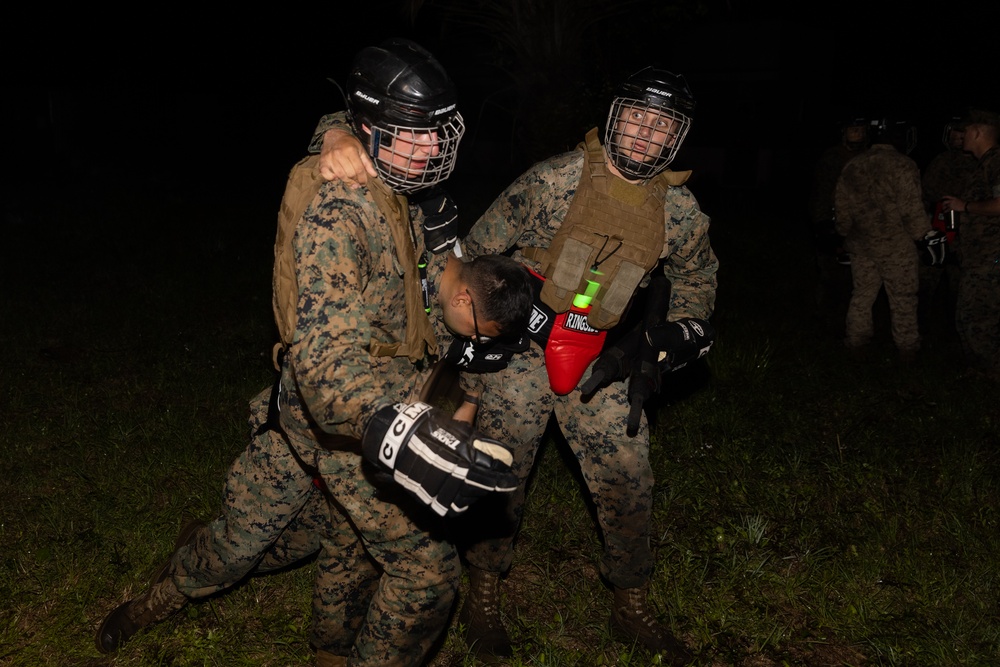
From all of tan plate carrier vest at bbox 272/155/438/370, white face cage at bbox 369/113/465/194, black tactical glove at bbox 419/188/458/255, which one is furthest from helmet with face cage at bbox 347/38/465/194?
black tactical glove at bbox 419/188/458/255

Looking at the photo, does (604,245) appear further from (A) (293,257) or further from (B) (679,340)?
(A) (293,257)

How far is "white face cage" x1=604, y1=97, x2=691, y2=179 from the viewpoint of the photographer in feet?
10.7

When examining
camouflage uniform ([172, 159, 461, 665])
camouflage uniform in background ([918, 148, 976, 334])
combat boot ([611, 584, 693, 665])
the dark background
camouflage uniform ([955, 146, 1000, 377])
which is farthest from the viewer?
the dark background

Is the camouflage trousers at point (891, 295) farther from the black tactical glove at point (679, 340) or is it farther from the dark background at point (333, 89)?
the dark background at point (333, 89)

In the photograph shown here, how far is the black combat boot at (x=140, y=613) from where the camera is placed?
3342 millimetres

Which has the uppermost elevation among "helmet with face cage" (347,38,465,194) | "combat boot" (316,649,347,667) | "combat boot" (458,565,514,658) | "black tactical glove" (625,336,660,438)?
"helmet with face cage" (347,38,465,194)

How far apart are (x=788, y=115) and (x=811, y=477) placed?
2077 centimetres

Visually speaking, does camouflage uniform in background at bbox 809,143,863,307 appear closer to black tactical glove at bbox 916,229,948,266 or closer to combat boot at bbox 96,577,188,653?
black tactical glove at bbox 916,229,948,266

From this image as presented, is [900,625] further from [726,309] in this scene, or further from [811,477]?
[726,309]

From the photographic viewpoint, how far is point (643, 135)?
10.7ft

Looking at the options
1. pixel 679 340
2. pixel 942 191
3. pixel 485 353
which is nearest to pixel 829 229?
pixel 942 191

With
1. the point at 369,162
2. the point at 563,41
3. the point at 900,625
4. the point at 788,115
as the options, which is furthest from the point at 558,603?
the point at 788,115

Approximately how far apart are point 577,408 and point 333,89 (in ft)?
72.0

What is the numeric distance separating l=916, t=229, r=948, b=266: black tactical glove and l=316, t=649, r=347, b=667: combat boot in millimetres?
5859
